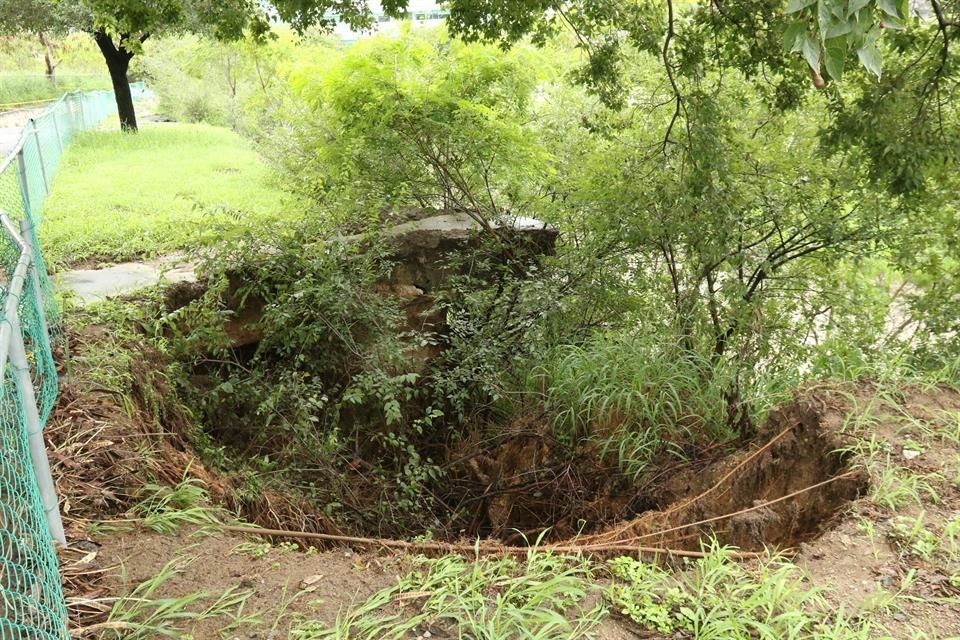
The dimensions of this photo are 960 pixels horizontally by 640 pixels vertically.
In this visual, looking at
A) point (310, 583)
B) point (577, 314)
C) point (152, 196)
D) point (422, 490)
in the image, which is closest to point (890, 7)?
point (310, 583)

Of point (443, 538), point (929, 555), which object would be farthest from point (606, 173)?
point (929, 555)

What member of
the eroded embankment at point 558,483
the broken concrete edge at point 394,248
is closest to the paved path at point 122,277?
the broken concrete edge at point 394,248

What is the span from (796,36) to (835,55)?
97 mm

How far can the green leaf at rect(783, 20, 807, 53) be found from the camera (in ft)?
4.98

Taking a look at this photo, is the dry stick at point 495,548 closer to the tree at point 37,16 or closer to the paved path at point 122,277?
the paved path at point 122,277

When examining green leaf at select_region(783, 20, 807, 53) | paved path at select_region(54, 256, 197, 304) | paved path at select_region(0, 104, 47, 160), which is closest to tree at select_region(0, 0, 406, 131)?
paved path at select_region(54, 256, 197, 304)

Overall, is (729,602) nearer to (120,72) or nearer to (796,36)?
(796,36)

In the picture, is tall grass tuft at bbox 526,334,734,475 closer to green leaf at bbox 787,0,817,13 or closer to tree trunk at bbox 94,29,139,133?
green leaf at bbox 787,0,817,13

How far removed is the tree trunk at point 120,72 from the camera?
1555cm

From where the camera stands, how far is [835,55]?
1.48 metres

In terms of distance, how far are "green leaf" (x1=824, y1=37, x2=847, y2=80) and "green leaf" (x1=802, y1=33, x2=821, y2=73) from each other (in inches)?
0.8

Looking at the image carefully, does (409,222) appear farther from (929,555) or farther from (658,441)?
(929,555)

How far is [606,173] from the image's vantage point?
223 inches

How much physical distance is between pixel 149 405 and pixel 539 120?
4.81 meters
